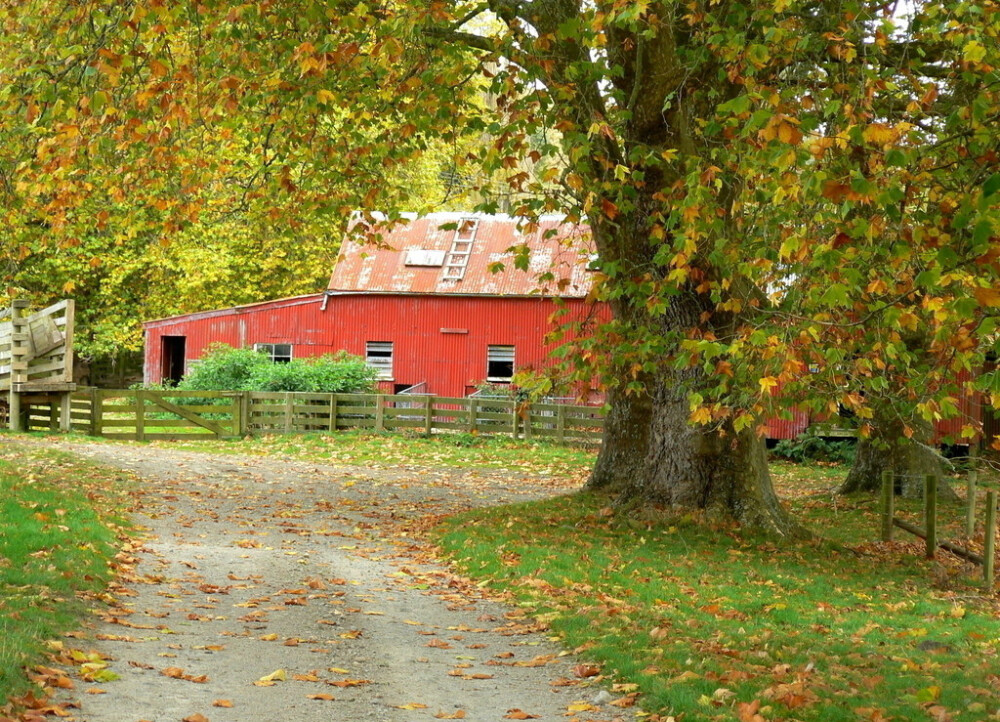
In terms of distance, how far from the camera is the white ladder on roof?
36.8m

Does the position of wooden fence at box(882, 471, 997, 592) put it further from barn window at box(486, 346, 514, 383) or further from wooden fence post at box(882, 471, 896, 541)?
barn window at box(486, 346, 514, 383)

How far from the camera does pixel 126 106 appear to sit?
470 inches

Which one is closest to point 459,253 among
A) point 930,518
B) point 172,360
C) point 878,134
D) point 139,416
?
point 139,416

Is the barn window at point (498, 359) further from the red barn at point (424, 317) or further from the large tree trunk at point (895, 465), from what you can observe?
the large tree trunk at point (895, 465)

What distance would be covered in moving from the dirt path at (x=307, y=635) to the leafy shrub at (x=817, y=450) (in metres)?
16.1

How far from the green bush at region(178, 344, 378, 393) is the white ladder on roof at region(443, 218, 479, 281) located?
17.1ft

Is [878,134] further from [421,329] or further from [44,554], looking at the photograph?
[421,329]

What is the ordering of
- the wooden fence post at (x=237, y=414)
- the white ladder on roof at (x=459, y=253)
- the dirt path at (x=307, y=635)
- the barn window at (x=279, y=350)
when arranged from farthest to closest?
the barn window at (x=279, y=350) < the white ladder on roof at (x=459, y=253) < the wooden fence post at (x=237, y=414) < the dirt path at (x=307, y=635)

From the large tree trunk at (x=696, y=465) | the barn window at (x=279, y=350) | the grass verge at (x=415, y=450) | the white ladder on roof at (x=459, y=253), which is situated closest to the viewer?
the large tree trunk at (x=696, y=465)

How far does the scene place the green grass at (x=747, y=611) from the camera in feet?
22.6

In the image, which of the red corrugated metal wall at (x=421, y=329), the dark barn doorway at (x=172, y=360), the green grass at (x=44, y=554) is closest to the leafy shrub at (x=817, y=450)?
the red corrugated metal wall at (x=421, y=329)

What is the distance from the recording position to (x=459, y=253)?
123 feet

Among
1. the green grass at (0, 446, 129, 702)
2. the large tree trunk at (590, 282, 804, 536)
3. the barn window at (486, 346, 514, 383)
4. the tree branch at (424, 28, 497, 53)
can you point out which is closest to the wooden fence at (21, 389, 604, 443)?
the barn window at (486, 346, 514, 383)

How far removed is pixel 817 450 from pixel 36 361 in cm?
1931
